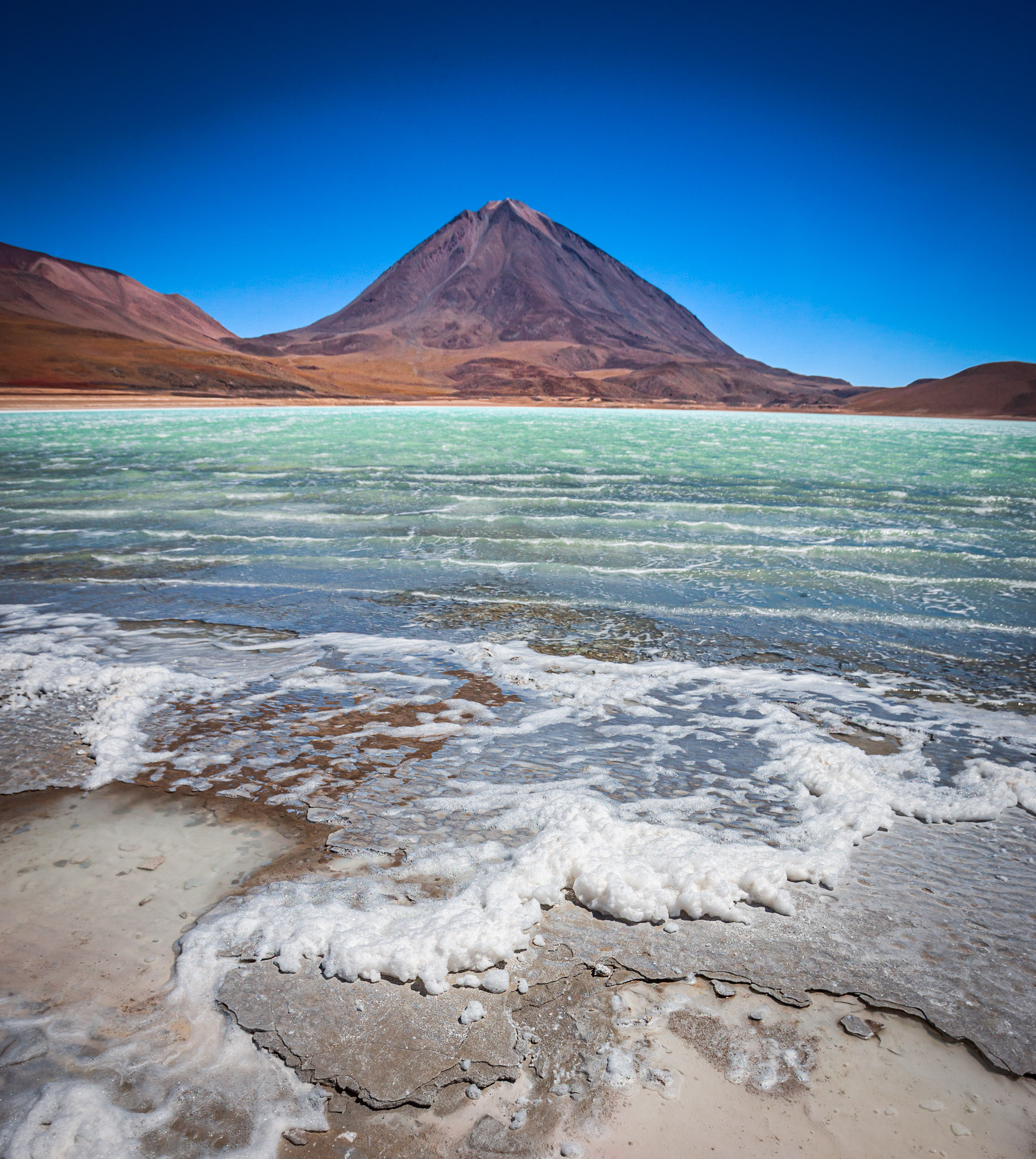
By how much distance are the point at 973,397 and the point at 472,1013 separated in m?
183

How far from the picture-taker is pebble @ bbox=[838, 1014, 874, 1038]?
2.42 metres

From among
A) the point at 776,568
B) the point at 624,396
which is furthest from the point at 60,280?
the point at 776,568

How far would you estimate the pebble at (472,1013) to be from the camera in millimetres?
2439

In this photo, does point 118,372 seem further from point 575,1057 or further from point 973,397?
point 973,397

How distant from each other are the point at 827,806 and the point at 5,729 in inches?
210

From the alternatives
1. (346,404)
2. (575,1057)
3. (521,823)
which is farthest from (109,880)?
(346,404)

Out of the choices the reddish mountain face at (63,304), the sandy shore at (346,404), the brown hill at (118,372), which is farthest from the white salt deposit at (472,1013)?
the reddish mountain face at (63,304)

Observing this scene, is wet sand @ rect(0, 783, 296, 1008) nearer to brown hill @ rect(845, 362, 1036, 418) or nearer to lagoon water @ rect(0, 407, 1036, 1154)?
lagoon water @ rect(0, 407, 1036, 1154)

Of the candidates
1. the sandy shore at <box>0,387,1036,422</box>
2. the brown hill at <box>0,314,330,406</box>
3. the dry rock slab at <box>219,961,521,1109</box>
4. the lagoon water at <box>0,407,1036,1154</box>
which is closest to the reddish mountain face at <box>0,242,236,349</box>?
the brown hill at <box>0,314,330,406</box>

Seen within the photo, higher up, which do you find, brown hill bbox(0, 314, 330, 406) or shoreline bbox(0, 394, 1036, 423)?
brown hill bbox(0, 314, 330, 406)

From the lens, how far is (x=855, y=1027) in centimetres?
245

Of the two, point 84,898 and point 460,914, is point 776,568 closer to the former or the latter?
point 460,914

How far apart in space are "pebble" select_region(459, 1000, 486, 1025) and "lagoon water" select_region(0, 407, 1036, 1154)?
0.57 feet

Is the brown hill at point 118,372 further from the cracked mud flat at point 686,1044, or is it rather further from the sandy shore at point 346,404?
the cracked mud flat at point 686,1044
